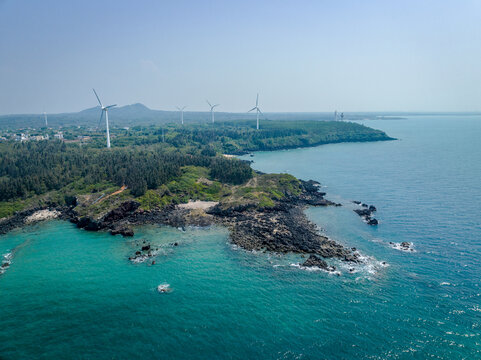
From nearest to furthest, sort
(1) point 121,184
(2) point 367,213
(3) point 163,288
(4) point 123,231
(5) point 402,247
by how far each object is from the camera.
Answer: (3) point 163,288
(5) point 402,247
(4) point 123,231
(2) point 367,213
(1) point 121,184

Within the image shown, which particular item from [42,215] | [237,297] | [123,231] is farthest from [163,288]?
[42,215]

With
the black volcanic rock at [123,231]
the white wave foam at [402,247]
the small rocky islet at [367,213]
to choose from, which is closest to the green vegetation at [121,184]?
the black volcanic rock at [123,231]

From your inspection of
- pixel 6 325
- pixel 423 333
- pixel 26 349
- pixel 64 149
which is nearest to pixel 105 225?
pixel 6 325

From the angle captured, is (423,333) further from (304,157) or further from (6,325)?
(304,157)

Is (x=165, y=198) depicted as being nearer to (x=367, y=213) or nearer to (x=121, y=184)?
(x=121, y=184)

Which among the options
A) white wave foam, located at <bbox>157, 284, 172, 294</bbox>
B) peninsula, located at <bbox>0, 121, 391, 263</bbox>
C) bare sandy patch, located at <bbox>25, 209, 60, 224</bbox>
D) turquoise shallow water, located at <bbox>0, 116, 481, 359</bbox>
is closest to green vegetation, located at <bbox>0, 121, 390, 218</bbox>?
peninsula, located at <bbox>0, 121, 391, 263</bbox>

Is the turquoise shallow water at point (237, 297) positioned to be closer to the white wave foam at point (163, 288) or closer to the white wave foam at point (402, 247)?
the white wave foam at point (163, 288)
